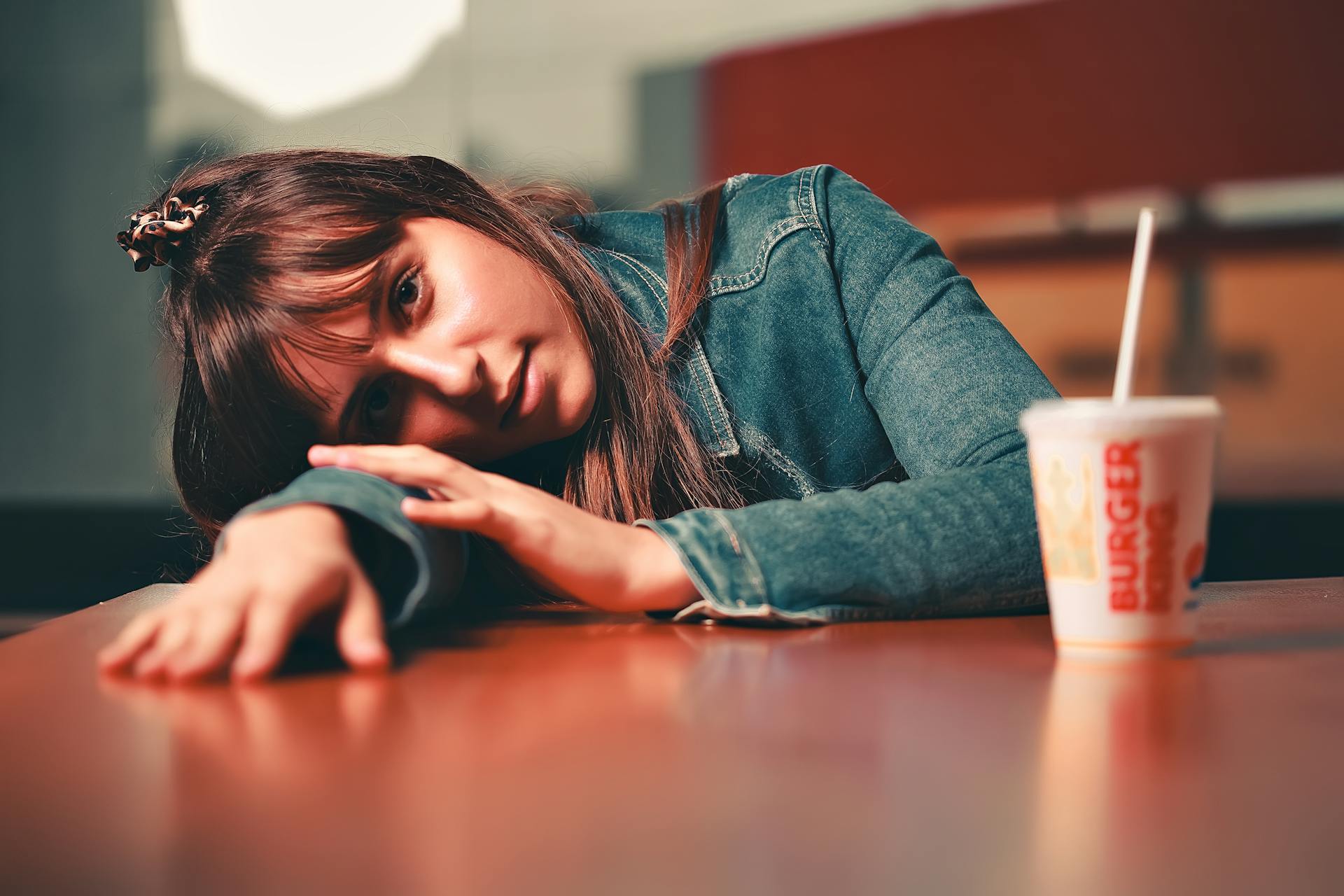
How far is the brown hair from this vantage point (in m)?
0.87

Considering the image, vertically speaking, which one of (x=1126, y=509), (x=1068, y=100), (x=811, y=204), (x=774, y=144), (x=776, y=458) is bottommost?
(x=776, y=458)

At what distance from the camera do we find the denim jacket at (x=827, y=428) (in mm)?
642

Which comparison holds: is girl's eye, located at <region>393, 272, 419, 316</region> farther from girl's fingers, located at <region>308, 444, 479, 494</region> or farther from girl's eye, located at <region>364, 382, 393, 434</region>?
girl's fingers, located at <region>308, 444, 479, 494</region>

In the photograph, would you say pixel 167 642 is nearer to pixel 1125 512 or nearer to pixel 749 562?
pixel 749 562

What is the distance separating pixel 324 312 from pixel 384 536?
0.92 ft

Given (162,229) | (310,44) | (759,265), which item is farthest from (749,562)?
(310,44)

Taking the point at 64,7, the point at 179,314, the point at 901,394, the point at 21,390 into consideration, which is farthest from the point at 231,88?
the point at 901,394

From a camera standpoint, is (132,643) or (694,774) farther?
(132,643)

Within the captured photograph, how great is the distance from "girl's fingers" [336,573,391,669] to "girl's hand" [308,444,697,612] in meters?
0.08

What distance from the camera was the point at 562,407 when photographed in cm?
96

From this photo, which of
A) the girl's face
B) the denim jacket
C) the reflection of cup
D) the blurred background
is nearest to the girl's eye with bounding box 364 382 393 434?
the girl's face

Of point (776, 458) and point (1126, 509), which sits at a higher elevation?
point (1126, 509)

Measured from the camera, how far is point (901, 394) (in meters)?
0.94

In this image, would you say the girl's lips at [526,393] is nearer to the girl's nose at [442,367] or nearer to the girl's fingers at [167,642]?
the girl's nose at [442,367]
